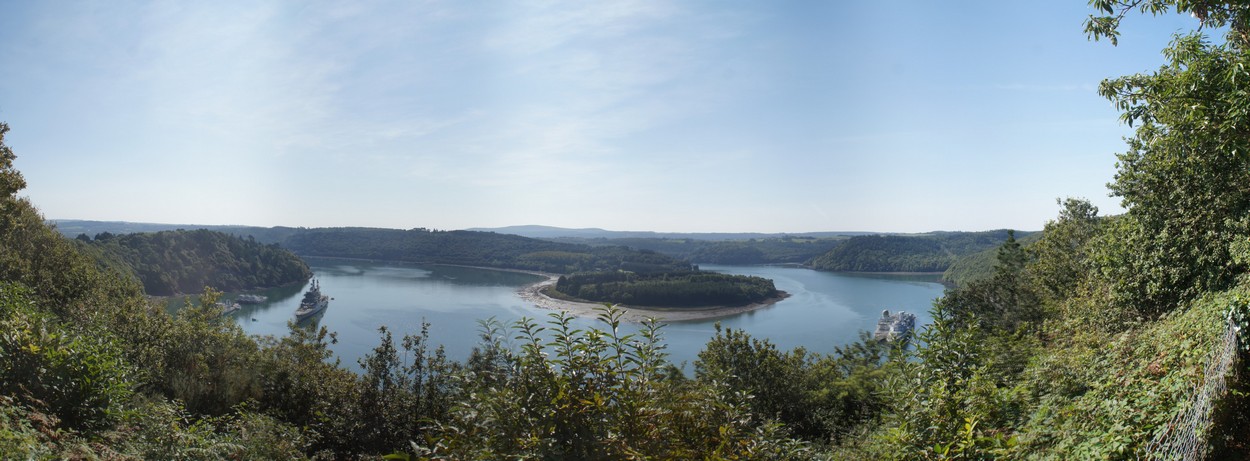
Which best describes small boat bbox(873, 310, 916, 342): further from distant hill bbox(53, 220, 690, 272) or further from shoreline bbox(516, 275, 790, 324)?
distant hill bbox(53, 220, 690, 272)

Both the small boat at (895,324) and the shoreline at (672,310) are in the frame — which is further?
the shoreline at (672,310)

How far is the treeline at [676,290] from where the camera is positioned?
68.8 m

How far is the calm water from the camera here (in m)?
46.9

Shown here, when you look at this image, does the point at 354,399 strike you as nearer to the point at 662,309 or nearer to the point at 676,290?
the point at 662,309

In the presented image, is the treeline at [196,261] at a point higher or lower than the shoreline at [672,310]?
higher

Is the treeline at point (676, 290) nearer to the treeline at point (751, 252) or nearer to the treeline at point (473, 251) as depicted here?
the treeline at point (473, 251)

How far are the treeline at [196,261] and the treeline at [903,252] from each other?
332 feet

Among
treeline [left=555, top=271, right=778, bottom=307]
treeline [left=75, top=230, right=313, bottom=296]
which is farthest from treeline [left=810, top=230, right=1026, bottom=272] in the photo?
treeline [left=75, top=230, right=313, bottom=296]

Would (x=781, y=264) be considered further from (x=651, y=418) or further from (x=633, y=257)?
(x=651, y=418)

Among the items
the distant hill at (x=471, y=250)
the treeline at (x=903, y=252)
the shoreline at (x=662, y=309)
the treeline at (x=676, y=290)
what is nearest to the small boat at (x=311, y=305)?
the shoreline at (x=662, y=309)

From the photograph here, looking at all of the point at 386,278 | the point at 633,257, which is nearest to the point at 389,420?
the point at 386,278

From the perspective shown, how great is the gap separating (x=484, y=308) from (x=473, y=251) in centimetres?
6661

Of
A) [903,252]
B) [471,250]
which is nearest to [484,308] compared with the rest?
[471,250]

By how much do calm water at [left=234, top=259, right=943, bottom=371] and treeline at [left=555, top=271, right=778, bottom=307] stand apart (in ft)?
13.6
